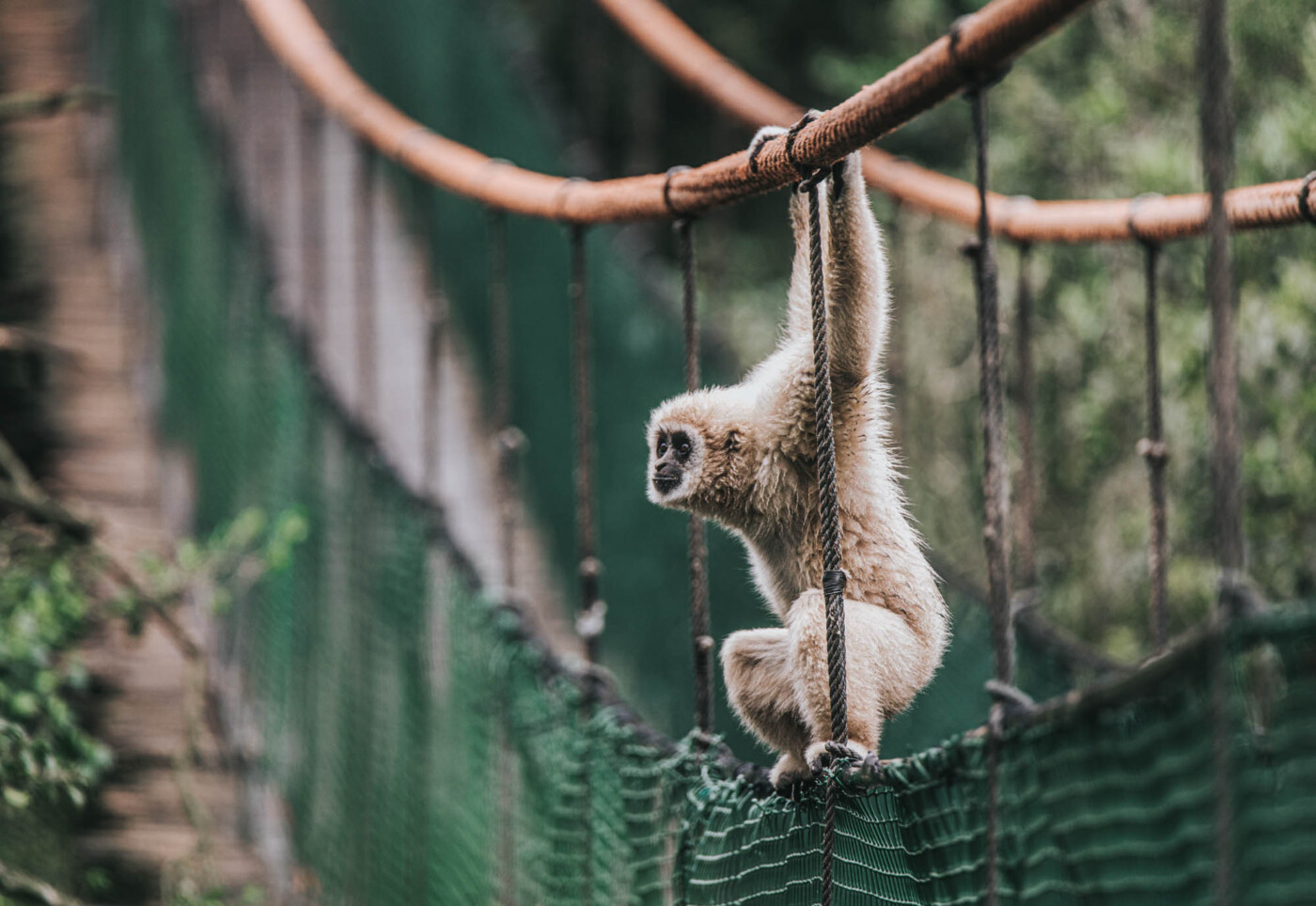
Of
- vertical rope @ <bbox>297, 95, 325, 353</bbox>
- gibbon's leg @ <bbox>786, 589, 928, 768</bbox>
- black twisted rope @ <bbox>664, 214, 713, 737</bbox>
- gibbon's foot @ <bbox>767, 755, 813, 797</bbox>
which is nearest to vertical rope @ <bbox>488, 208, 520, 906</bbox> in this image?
black twisted rope @ <bbox>664, 214, 713, 737</bbox>

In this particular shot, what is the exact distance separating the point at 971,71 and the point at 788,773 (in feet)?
2.81

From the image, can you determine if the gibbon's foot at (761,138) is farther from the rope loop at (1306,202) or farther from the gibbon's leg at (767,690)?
the rope loop at (1306,202)

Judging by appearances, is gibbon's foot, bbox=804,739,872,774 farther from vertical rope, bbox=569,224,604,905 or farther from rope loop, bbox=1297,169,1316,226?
rope loop, bbox=1297,169,1316,226

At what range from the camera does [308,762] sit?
3400 mm

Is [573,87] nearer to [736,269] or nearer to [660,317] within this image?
[736,269]

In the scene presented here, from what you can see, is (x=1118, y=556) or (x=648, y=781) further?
(x=1118, y=556)

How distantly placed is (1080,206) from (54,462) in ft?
12.7

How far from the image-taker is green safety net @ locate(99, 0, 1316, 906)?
86cm

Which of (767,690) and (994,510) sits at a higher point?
(994,510)

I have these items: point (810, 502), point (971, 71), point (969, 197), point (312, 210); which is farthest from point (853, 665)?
point (312, 210)

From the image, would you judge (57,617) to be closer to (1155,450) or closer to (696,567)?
(696,567)

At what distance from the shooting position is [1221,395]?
0.77 meters

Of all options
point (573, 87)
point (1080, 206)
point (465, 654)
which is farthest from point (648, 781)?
point (573, 87)

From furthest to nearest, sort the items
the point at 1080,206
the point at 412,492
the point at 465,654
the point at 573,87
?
the point at 573,87 < the point at 412,492 < the point at 465,654 < the point at 1080,206
